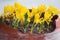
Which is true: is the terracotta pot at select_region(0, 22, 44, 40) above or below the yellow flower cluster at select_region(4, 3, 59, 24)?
below

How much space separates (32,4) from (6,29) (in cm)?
74

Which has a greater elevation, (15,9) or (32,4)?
(15,9)

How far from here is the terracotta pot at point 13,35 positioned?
1.92 ft

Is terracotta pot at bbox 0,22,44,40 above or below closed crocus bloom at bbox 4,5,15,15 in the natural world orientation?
below

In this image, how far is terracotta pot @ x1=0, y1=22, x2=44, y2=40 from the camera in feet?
1.92

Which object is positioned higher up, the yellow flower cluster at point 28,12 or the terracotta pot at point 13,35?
the yellow flower cluster at point 28,12

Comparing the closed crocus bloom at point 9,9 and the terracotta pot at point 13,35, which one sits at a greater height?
the closed crocus bloom at point 9,9

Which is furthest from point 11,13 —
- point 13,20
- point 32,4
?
point 32,4

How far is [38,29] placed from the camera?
0.66 metres

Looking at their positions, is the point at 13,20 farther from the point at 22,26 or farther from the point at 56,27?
the point at 56,27

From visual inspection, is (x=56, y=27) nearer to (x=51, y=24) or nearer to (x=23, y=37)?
(x=51, y=24)

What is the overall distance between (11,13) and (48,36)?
0.16 metres

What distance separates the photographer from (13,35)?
59cm

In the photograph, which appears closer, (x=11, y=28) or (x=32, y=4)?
(x=11, y=28)
